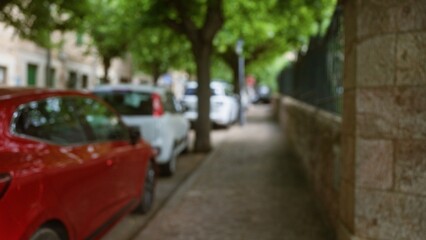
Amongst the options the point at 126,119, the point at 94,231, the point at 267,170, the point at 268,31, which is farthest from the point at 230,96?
the point at 94,231

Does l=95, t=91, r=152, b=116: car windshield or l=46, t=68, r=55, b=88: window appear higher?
l=46, t=68, r=55, b=88: window

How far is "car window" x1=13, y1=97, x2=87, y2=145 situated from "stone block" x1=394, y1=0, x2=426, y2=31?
2667mm

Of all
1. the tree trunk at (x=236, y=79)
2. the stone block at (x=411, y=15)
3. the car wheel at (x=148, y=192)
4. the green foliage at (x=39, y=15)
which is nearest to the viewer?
the stone block at (x=411, y=15)

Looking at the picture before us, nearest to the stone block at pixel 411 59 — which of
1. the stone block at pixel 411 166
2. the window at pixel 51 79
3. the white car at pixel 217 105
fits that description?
the stone block at pixel 411 166

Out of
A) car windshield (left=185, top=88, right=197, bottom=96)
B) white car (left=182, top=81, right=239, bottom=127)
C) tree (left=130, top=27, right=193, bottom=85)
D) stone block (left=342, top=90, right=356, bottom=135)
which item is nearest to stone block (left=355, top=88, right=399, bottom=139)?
stone block (left=342, top=90, right=356, bottom=135)

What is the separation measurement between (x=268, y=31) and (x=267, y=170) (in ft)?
44.1

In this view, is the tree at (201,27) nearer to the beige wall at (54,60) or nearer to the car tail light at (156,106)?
the beige wall at (54,60)

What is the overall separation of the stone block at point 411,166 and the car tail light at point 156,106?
556 centimetres

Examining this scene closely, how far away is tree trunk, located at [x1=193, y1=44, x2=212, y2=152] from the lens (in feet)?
42.9

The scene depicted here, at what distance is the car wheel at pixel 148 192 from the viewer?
6.56 meters

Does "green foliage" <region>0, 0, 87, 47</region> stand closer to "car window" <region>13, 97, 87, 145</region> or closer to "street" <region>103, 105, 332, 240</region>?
"street" <region>103, 105, 332, 240</region>

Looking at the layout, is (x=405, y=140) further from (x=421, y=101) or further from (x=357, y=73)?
(x=357, y=73)

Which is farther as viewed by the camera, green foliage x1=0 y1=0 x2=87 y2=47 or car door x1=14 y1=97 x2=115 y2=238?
green foliage x1=0 y1=0 x2=87 y2=47

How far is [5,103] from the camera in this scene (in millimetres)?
3812
